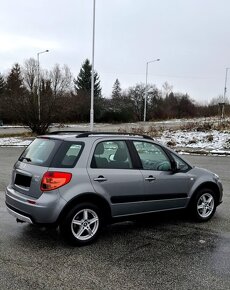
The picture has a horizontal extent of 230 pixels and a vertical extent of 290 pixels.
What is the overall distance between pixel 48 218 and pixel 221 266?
7.30 ft

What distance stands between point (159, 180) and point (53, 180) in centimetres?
171

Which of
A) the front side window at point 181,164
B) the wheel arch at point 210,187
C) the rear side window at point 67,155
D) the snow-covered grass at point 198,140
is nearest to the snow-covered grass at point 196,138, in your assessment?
the snow-covered grass at point 198,140

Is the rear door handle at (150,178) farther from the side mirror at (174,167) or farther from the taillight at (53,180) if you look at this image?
the taillight at (53,180)

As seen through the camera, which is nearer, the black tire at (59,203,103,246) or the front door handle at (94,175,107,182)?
the black tire at (59,203,103,246)

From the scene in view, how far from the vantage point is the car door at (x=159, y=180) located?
528 cm

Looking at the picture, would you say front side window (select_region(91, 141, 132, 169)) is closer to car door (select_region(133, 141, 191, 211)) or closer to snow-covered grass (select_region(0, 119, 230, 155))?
car door (select_region(133, 141, 191, 211))

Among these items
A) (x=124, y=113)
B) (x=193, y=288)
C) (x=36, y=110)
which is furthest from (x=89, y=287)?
(x=124, y=113)

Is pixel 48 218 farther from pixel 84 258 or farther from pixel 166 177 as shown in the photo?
pixel 166 177

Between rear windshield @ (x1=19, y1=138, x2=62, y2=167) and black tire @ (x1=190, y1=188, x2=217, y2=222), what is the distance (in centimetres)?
255

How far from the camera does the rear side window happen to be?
182 inches

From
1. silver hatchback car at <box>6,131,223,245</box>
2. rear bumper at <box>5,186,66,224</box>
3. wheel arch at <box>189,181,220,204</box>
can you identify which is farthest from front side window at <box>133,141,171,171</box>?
rear bumper at <box>5,186,66,224</box>

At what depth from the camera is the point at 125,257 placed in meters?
4.39

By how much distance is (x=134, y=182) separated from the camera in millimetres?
5082

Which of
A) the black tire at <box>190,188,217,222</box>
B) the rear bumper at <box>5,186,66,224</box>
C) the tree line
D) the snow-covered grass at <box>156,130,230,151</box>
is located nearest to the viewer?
the rear bumper at <box>5,186,66,224</box>
